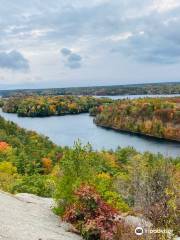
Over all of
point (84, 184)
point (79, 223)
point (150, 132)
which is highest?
point (84, 184)

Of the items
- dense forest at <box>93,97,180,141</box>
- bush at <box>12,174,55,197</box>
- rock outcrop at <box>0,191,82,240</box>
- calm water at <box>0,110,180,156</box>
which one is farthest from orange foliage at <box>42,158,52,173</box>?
dense forest at <box>93,97,180,141</box>

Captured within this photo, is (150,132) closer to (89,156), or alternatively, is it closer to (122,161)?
(122,161)

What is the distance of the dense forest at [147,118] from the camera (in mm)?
159375

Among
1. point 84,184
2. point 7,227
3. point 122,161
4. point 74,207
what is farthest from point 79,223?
point 122,161

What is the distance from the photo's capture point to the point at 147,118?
17850 centimetres

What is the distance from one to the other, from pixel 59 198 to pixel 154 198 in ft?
14.3

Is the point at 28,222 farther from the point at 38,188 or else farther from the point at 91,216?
the point at 38,188

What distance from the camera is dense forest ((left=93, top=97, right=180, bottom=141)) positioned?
159375 mm

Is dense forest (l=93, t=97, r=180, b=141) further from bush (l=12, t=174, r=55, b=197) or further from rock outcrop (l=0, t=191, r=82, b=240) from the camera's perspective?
rock outcrop (l=0, t=191, r=82, b=240)

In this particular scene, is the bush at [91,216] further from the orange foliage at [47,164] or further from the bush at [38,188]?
the orange foliage at [47,164]

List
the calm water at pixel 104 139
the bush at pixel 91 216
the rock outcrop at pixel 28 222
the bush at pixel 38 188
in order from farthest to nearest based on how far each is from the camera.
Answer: the calm water at pixel 104 139 → the bush at pixel 38 188 → the bush at pixel 91 216 → the rock outcrop at pixel 28 222

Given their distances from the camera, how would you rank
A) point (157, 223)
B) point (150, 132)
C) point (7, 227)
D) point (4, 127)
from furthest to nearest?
1. point (150, 132)
2. point (4, 127)
3. point (7, 227)
4. point (157, 223)

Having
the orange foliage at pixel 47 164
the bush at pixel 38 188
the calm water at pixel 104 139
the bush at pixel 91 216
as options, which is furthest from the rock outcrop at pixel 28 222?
the calm water at pixel 104 139

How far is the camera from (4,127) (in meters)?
126
